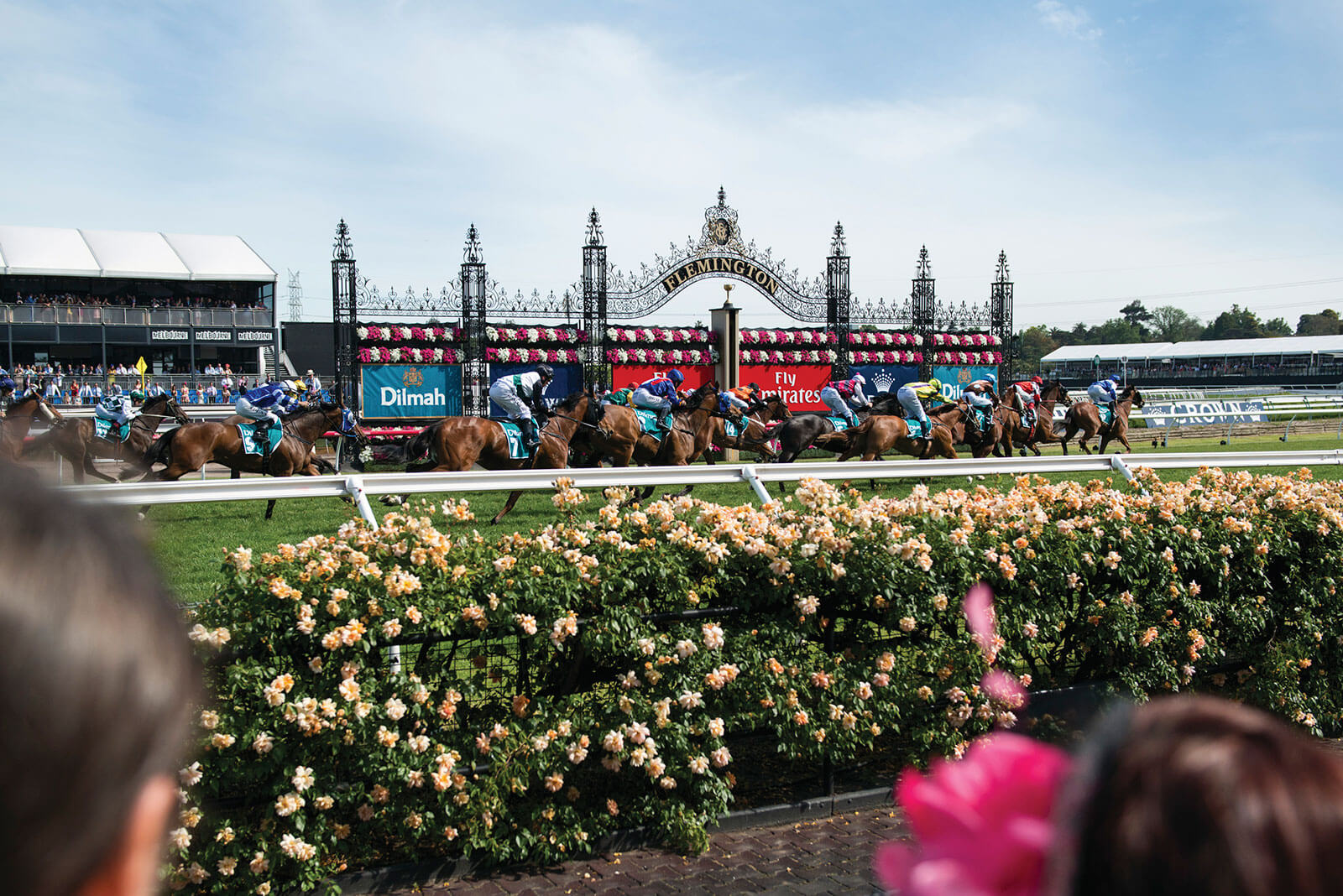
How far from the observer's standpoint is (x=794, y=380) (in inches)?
842

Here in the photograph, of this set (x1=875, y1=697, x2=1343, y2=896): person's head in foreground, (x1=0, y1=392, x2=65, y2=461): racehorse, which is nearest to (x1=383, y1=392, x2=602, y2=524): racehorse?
(x1=0, y1=392, x2=65, y2=461): racehorse

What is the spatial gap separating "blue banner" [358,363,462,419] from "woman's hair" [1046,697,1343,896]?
57.4 feet

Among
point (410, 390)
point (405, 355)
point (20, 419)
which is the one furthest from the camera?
point (410, 390)

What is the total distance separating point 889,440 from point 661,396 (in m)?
3.66

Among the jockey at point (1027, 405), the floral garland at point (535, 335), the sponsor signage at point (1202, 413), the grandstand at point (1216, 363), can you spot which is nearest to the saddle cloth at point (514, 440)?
the floral garland at point (535, 335)

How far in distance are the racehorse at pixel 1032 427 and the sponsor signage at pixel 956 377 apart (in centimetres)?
291

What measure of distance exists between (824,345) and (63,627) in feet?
70.8

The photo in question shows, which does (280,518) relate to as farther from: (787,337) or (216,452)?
(787,337)

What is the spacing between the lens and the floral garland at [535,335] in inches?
723

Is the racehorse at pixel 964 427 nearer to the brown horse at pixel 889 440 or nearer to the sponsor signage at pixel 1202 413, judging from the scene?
the brown horse at pixel 889 440

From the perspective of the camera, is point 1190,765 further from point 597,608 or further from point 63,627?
point 597,608

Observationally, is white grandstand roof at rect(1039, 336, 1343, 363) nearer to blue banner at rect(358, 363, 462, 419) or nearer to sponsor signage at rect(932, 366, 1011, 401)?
sponsor signage at rect(932, 366, 1011, 401)

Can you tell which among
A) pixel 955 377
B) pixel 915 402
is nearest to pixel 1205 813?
pixel 915 402

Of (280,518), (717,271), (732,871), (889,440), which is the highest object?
(717,271)
